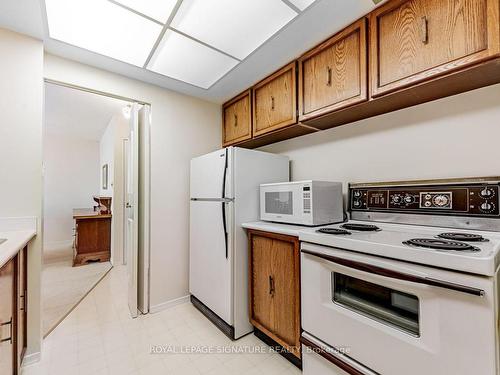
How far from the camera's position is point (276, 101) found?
2051 millimetres

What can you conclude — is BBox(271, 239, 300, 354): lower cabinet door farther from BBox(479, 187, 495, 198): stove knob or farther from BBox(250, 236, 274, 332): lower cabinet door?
BBox(479, 187, 495, 198): stove knob

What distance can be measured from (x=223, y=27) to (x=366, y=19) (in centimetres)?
89

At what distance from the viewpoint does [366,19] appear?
4.68 feet

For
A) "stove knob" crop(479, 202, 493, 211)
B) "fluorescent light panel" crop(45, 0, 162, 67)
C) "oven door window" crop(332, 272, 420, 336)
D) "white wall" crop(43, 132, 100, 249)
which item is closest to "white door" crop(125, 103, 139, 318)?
"fluorescent light panel" crop(45, 0, 162, 67)

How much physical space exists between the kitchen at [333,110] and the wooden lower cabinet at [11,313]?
0.12 m

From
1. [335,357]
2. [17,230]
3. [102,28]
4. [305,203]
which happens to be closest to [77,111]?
[102,28]

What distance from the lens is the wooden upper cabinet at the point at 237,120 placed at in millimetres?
2377

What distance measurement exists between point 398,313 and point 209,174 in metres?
1.63

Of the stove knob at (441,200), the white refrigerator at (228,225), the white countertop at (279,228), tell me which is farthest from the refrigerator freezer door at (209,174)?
the stove knob at (441,200)

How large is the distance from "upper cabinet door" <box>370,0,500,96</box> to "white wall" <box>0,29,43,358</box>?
223cm

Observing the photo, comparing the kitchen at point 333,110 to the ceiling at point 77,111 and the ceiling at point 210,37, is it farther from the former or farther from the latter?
the ceiling at point 77,111

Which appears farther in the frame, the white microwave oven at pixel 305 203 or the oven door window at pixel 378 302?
the white microwave oven at pixel 305 203

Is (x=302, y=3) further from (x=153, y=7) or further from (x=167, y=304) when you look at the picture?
(x=167, y=304)

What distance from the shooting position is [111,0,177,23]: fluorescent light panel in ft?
4.42
